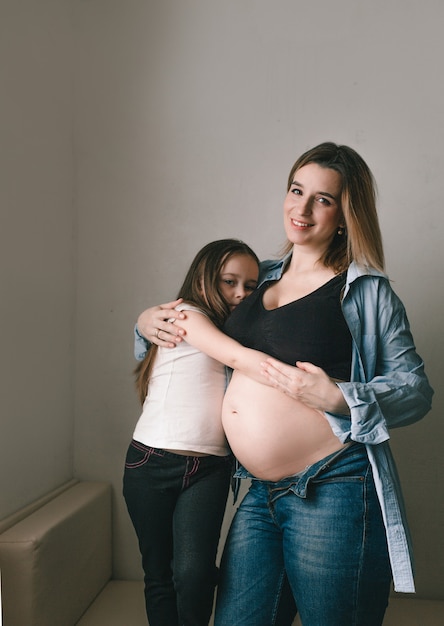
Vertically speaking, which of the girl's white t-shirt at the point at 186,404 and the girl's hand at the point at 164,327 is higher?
the girl's hand at the point at 164,327

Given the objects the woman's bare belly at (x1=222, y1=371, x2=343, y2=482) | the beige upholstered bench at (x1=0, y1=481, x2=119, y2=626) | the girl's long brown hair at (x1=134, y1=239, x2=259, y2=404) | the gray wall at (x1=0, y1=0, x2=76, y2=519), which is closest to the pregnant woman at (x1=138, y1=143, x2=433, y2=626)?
the woman's bare belly at (x1=222, y1=371, x2=343, y2=482)

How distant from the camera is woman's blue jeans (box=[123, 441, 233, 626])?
5.31 ft

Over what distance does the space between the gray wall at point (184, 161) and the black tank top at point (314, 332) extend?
3.25 ft

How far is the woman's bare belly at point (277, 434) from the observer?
150 cm

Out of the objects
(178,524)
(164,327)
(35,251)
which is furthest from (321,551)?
(35,251)

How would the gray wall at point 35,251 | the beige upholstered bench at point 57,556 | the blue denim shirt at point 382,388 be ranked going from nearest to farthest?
the blue denim shirt at point 382,388 < the beige upholstered bench at point 57,556 < the gray wall at point 35,251

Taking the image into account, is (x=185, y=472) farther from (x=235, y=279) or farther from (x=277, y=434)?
(x=235, y=279)

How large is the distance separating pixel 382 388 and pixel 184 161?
1.44 metres

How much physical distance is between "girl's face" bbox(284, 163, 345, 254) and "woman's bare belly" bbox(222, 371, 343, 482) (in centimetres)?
39

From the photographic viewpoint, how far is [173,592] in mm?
1710

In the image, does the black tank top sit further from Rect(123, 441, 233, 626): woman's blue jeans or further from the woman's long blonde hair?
Rect(123, 441, 233, 626): woman's blue jeans

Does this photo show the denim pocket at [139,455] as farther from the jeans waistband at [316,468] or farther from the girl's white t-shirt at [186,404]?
the jeans waistband at [316,468]

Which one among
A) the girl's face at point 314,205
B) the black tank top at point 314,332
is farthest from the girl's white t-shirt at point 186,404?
the girl's face at point 314,205

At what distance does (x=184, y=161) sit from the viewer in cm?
256
